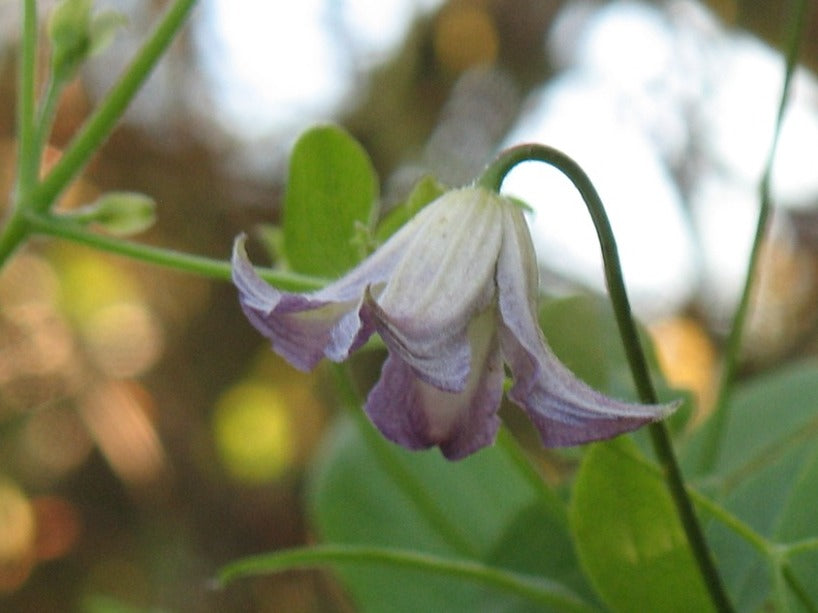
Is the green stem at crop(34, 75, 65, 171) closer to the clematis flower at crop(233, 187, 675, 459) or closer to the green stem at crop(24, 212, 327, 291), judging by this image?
the green stem at crop(24, 212, 327, 291)

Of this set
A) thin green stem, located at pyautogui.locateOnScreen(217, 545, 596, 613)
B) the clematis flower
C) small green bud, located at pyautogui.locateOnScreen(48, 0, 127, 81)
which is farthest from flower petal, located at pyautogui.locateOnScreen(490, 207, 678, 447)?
small green bud, located at pyautogui.locateOnScreen(48, 0, 127, 81)

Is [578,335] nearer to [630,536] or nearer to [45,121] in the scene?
[630,536]

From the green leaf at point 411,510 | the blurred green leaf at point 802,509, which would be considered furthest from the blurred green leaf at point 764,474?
the green leaf at point 411,510

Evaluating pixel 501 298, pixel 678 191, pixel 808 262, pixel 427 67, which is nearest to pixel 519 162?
pixel 501 298

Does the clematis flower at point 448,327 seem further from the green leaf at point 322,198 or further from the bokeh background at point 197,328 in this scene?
the bokeh background at point 197,328

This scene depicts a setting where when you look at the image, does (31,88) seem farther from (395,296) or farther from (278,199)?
(278,199)

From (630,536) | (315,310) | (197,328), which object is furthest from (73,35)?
(197,328)

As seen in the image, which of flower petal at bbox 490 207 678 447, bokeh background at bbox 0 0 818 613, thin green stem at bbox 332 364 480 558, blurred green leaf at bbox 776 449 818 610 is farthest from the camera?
bokeh background at bbox 0 0 818 613
